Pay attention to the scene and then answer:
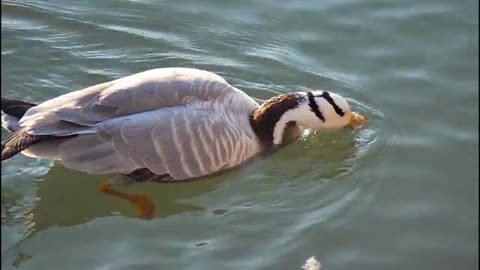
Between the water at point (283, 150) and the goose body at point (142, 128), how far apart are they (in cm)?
24

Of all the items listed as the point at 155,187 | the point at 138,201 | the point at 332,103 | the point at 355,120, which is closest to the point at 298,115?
the point at 332,103

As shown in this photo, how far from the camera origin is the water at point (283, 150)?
19.3 ft

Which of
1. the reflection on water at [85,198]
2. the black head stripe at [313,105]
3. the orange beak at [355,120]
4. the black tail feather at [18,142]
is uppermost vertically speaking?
the black head stripe at [313,105]

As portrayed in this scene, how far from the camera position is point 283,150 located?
7129 millimetres

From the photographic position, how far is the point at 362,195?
649 centimetres

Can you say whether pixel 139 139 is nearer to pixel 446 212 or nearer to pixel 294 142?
pixel 294 142

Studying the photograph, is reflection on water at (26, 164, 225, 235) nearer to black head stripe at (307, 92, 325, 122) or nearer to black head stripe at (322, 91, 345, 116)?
black head stripe at (307, 92, 325, 122)

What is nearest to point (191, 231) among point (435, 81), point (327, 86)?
point (327, 86)

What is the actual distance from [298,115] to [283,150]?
1.01ft

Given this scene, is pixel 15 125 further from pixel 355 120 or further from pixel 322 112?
pixel 355 120

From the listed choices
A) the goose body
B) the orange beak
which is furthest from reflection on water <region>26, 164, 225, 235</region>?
the orange beak

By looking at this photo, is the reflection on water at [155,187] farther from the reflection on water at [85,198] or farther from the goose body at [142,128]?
the goose body at [142,128]

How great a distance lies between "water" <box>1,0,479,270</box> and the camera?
19.3ft

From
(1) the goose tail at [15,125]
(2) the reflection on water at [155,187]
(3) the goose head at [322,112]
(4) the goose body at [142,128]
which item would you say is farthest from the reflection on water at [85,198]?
(3) the goose head at [322,112]
